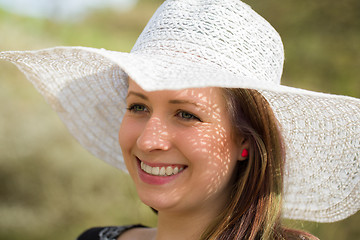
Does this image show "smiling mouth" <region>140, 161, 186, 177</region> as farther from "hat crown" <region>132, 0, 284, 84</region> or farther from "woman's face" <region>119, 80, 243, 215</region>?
"hat crown" <region>132, 0, 284, 84</region>

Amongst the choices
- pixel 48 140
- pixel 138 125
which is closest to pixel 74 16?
pixel 48 140

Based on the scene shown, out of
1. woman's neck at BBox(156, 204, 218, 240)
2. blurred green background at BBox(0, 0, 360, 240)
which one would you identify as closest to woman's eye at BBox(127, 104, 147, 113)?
woman's neck at BBox(156, 204, 218, 240)

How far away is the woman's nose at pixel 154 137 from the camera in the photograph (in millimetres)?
1427

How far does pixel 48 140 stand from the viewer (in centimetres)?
489

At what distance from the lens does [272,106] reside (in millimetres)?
1587

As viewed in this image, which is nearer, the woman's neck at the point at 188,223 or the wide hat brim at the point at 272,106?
the wide hat brim at the point at 272,106

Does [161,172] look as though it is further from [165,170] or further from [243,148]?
[243,148]

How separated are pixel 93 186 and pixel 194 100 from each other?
3670 millimetres

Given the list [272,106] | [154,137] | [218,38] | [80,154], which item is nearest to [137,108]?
[154,137]

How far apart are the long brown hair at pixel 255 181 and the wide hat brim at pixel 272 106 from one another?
0.07m

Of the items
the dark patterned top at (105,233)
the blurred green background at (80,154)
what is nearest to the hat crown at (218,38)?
the dark patterned top at (105,233)

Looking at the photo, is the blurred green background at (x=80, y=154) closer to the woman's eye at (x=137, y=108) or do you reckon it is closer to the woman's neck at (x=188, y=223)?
the woman's neck at (x=188, y=223)

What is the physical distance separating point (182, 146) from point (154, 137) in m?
0.11

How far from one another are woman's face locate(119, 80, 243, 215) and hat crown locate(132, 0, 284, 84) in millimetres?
138
